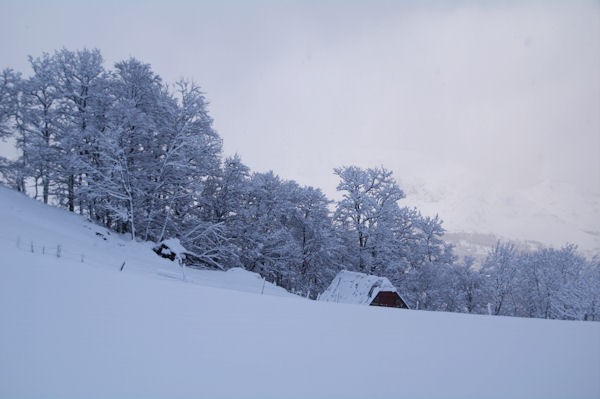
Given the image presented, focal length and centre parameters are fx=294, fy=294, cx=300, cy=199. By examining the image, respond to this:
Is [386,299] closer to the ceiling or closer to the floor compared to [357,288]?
closer to the floor

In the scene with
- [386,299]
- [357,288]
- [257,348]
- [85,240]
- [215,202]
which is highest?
[215,202]

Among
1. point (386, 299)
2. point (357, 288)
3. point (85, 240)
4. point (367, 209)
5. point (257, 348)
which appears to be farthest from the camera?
point (367, 209)

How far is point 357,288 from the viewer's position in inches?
779

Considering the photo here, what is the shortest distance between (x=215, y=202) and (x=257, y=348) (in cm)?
2360

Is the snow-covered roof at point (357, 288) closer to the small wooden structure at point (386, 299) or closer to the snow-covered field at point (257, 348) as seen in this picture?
the small wooden structure at point (386, 299)

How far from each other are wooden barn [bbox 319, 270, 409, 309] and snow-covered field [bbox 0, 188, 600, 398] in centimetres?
1647

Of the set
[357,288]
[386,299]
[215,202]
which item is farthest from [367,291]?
[215,202]

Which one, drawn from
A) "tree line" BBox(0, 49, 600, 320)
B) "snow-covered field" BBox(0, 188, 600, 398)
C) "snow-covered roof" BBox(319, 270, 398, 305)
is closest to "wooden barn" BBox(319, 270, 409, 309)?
"snow-covered roof" BBox(319, 270, 398, 305)

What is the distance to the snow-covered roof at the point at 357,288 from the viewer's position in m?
18.7

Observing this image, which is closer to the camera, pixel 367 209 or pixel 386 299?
pixel 386 299

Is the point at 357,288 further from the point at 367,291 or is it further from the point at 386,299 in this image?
the point at 386,299

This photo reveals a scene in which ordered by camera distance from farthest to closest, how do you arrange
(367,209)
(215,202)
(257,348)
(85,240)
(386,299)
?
(367,209) < (215,202) < (386,299) < (85,240) < (257,348)

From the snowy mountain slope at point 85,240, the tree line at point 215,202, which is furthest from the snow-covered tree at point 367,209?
the snowy mountain slope at point 85,240

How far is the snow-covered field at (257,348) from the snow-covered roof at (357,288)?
16.5 metres
